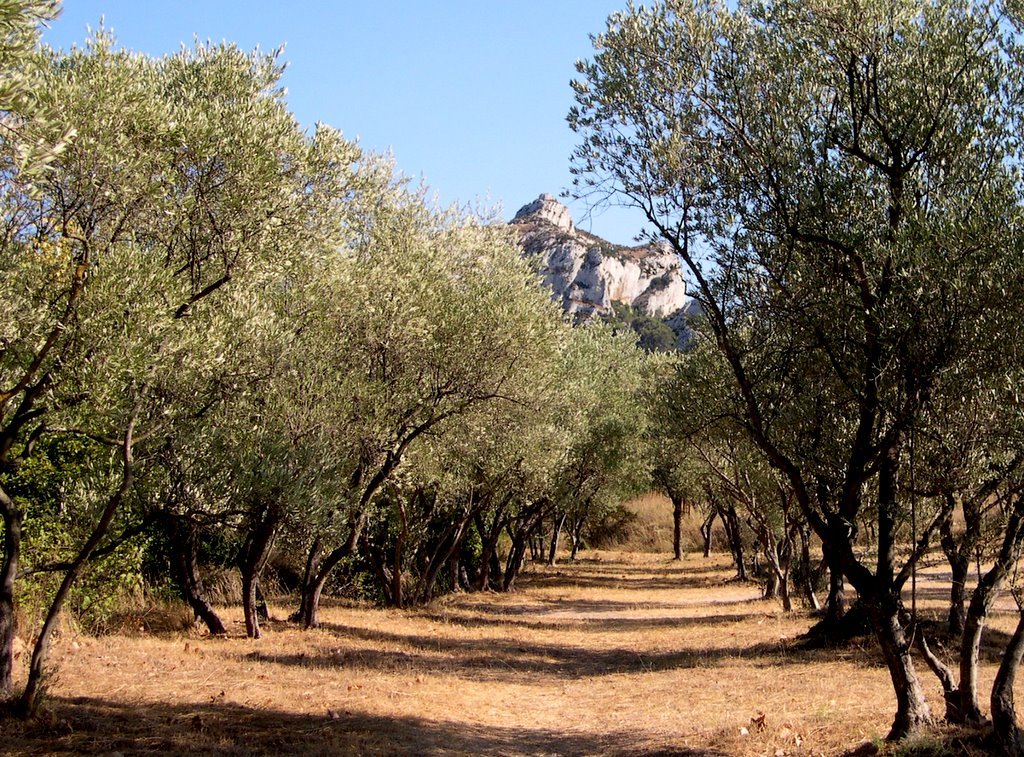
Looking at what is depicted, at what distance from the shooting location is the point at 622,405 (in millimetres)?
37812

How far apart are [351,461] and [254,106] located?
8377 millimetres

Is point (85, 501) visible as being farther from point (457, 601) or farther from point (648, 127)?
point (457, 601)

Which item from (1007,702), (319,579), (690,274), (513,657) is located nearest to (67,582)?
(690,274)

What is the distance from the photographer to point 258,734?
10.2 m

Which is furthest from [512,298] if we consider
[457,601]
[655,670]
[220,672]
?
[457,601]

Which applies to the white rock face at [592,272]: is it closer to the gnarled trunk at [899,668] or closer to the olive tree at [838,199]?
the olive tree at [838,199]

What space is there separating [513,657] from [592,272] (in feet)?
443

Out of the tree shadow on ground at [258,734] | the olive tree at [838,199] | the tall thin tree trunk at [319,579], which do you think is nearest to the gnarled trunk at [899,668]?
the olive tree at [838,199]

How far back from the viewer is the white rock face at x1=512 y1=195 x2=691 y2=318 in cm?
1146

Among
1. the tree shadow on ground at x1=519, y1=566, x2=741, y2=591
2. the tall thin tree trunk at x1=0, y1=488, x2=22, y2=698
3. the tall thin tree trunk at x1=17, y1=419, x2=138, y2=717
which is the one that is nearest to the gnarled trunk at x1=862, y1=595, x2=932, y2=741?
the tall thin tree trunk at x1=17, y1=419, x2=138, y2=717

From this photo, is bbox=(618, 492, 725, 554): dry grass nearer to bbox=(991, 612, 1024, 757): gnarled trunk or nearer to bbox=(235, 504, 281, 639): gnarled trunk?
bbox=(235, 504, 281, 639): gnarled trunk

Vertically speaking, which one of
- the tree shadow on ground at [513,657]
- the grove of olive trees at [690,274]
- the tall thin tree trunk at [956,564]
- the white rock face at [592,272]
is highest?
the white rock face at [592,272]

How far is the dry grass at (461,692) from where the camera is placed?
10031 millimetres

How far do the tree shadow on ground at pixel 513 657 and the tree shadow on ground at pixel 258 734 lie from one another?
4.25 meters
